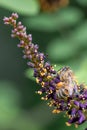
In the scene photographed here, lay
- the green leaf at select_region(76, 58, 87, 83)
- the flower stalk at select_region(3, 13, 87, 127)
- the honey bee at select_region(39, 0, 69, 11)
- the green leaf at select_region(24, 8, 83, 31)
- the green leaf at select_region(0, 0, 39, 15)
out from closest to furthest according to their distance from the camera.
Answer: the flower stalk at select_region(3, 13, 87, 127) → the green leaf at select_region(76, 58, 87, 83) → the green leaf at select_region(0, 0, 39, 15) → the honey bee at select_region(39, 0, 69, 11) → the green leaf at select_region(24, 8, 83, 31)

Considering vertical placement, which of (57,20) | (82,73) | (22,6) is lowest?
(82,73)

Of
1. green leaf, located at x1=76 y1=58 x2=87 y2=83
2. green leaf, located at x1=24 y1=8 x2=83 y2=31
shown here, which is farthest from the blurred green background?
green leaf, located at x1=76 y1=58 x2=87 y2=83

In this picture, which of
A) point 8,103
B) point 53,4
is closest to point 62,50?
point 53,4

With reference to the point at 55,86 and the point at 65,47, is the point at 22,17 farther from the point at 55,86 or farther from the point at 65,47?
the point at 55,86

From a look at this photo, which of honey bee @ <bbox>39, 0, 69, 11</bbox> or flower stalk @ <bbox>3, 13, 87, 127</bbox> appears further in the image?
honey bee @ <bbox>39, 0, 69, 11</bbox>

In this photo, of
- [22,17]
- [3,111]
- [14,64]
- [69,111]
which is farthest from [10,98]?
[69,111]

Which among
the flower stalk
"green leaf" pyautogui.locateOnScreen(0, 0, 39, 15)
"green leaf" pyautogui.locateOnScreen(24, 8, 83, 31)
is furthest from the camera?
"green leaf" pyautogui.locateOnScreen(24, 8, 83, 31)

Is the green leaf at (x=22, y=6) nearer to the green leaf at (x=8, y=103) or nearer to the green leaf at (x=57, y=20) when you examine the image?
the green leaf at (x=57, y=20)

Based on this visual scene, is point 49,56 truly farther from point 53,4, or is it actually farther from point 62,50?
point 53,4

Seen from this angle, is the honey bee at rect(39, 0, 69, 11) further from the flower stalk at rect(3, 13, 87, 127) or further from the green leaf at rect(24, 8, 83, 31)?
the flower stalk at rect(3, 13, 87, 127)
